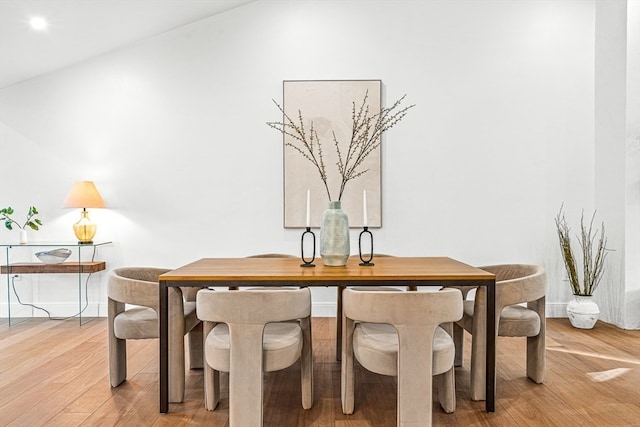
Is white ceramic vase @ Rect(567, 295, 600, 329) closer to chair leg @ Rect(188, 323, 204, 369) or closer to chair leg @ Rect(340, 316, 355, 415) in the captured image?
chair leg @ Rect(340, 316, 355, 415)

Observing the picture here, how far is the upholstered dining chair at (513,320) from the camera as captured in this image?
252 cm

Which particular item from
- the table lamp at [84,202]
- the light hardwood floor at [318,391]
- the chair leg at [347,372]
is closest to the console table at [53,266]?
the table lamp at [84,202]

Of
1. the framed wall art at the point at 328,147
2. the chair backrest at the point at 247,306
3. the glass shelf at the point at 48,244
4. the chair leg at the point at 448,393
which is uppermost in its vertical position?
the framed wall art at the point at 328,147

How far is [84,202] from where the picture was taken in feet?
14.1

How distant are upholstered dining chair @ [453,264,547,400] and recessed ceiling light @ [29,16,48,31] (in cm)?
384

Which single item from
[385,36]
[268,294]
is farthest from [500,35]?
[268,294]

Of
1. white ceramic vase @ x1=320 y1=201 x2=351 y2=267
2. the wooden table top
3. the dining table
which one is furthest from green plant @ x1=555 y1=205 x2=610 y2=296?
white ceramic vase @ x1=320 y1=201 x2=351 y2=267

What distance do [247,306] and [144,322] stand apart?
35.4 inches

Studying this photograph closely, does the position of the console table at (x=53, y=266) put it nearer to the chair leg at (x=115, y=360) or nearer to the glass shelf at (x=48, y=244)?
the glass shelf at (x=48, y=244)

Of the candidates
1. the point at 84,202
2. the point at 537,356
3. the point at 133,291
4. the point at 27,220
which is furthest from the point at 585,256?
the point at 27,220

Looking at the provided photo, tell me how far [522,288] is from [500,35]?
295cm

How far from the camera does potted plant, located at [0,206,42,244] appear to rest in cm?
437

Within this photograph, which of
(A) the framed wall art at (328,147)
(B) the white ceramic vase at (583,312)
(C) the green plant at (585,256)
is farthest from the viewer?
(A) the framed wall art at (328,147)

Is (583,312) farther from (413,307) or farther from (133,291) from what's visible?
(133,291)
